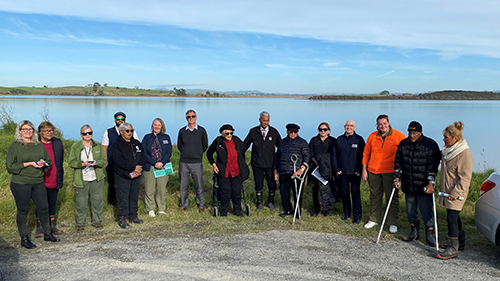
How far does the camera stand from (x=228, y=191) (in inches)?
315

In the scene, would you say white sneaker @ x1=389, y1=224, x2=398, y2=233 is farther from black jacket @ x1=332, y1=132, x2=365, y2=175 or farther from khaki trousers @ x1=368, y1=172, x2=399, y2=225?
black jacket @ x1=332, y1=132, x2=365, y2=175

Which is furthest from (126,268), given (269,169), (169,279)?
(269,169)

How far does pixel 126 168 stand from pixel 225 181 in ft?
7.00

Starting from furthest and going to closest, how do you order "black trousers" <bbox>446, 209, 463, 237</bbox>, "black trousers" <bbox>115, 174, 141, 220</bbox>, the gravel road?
"black trousers" <bbox>115, 174, 141, 220</bbox> < "black trousers" <bbox>446, 209, 463, 237</bbox> < the gravel road

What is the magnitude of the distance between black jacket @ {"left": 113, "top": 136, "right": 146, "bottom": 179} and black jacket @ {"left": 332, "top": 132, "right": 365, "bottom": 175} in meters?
4.14

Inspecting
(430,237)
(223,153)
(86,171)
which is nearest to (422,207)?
(430,237)

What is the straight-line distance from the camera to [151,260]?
5195mm

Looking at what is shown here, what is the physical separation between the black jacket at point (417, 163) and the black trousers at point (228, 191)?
3.37 m

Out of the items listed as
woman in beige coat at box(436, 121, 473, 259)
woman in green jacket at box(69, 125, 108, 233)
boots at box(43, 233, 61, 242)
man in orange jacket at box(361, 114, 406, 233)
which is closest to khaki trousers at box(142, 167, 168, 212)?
woman in green jacket at box(69, 125, 108, 233)

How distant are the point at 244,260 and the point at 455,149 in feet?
11.6

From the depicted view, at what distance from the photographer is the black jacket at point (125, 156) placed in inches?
275

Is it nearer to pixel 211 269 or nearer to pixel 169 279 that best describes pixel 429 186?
pixel 211 269

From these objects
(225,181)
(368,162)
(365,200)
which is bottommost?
(365,200)

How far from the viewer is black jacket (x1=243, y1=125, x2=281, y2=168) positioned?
835cm
